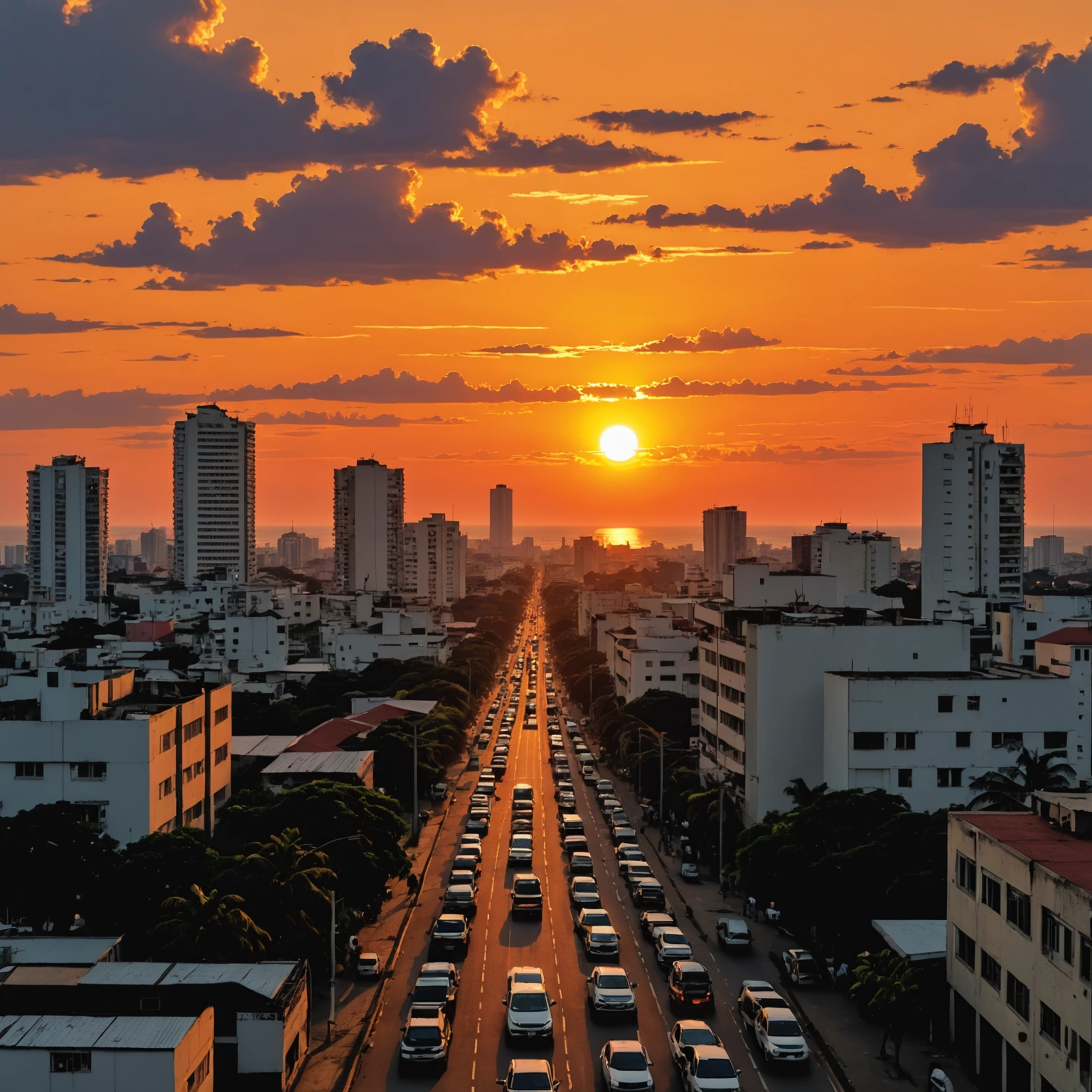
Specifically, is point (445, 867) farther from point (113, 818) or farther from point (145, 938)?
point (145, 938)

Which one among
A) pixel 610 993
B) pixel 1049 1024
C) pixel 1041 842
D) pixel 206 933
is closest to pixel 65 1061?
pixel 206 933

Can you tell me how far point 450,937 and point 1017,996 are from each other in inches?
710

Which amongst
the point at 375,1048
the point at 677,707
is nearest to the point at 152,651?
the point at 677,707

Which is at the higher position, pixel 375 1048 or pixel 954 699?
pixel 954 699

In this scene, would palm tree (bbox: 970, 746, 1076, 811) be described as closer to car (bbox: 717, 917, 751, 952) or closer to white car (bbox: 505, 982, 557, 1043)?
car (bbox: 717, 917, 751, 952)

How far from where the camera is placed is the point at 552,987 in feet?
129

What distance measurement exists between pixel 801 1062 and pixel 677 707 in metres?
60.9

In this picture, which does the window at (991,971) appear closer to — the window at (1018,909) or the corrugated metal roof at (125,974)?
the window at (1018,909)

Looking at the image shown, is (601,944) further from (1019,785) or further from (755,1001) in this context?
(1019,785)

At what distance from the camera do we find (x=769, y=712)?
62.7 m

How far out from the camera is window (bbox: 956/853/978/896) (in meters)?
34.3

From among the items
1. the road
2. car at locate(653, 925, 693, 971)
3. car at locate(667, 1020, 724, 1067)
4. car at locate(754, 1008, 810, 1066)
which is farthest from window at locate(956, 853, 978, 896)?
car at locate(653, 925, 693, 971)

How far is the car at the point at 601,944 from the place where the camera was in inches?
1670

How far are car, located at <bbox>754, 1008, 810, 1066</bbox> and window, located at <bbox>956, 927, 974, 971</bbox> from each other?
4.47 meters
